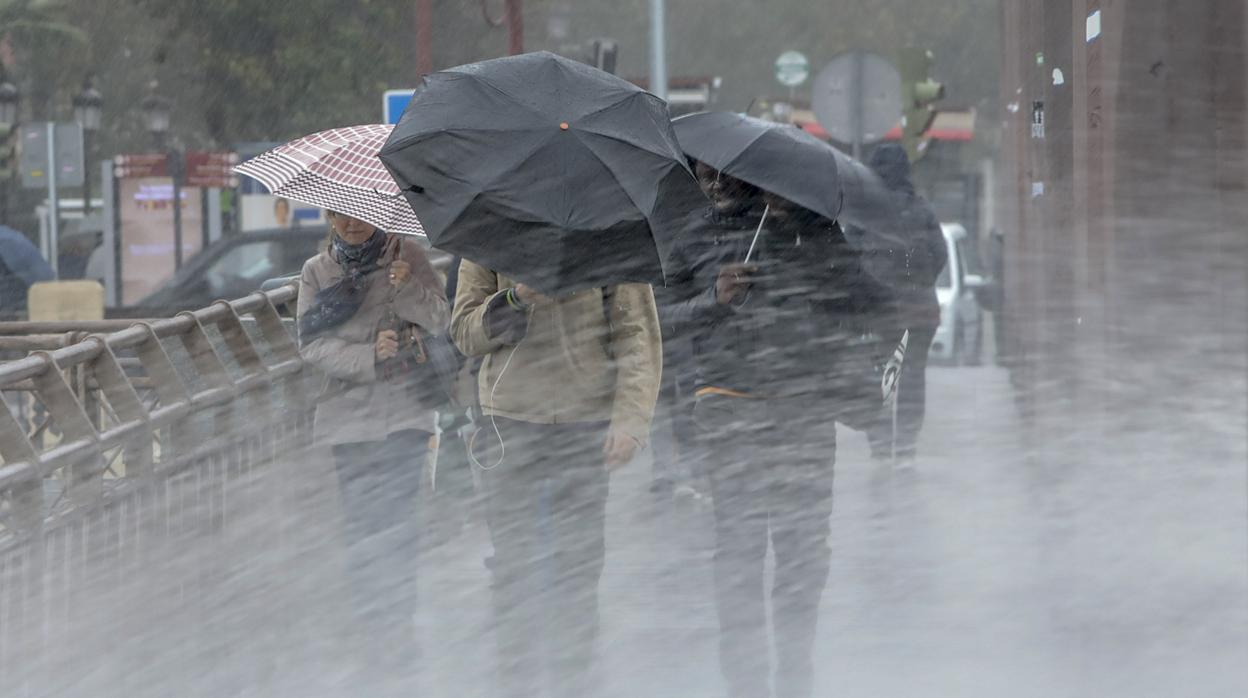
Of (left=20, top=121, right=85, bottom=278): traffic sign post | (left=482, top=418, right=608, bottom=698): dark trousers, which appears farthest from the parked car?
(left=482, top=418, right=608, bottom=698): dark trousers

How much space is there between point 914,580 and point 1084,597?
562mm

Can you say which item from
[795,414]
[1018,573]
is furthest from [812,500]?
[1018,573]

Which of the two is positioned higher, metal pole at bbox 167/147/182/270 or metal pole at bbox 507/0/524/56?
metal pole at bbox 507/0/524/56

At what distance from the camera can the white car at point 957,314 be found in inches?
626

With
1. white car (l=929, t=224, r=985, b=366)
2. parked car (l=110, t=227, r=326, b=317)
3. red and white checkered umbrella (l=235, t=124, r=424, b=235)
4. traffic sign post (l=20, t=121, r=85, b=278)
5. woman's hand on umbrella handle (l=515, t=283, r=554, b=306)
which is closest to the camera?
woman's hand on umbrella handle (l=515, t=283, r=554, b=306)

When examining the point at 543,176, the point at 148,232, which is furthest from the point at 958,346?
the point at 543,176

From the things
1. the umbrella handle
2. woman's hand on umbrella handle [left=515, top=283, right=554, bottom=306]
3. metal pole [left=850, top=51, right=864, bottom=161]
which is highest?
metal pole [left=850, top=51, right=864, bottom=161]

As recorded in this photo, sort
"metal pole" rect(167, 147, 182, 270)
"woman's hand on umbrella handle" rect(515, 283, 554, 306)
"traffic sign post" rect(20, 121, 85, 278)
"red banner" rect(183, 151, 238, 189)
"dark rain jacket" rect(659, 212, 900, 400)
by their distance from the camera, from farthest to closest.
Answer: "traffic sign post" rect(20, 121, 85, 278) < "red banner" rect(183, 151, 238, 189) < "metal pole" rect(167, 147, 182, 270) < "dark rain jacket" rect(659, 212, 900, 400) < "woman's hand on umbrella handle" rect(515, 283, 554, 306)

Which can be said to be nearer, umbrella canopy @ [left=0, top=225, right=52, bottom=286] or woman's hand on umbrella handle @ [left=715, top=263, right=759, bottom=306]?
woman's hand on umbrella handle @ [left=715, top=263, right=759, bottom=306]

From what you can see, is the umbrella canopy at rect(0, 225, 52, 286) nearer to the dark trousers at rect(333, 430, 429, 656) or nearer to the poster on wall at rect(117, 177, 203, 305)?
the dark trousers at rect(333, 430, 429, 656)

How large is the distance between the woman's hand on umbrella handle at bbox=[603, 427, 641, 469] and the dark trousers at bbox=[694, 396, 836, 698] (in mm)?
280

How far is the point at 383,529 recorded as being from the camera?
5.57 meters

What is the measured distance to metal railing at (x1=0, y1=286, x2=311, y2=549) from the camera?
4.40m

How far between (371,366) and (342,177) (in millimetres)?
579
